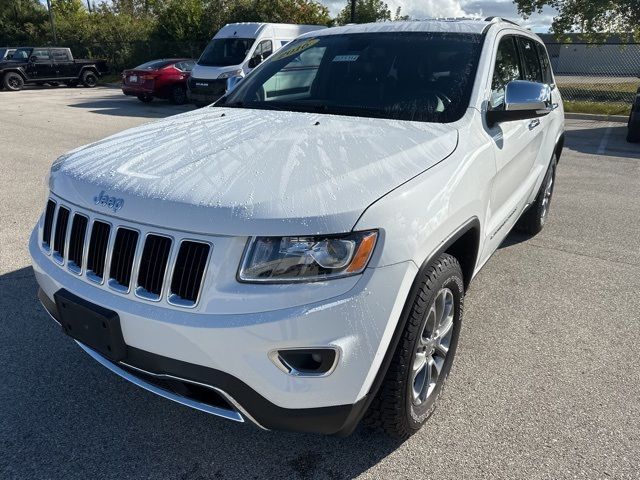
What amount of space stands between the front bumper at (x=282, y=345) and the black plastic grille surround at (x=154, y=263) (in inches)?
2.8

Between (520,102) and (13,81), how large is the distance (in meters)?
23.4

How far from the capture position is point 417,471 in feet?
7.30

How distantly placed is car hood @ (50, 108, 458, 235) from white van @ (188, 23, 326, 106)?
37.7 feet

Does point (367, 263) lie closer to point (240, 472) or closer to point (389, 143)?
point (389, 143)

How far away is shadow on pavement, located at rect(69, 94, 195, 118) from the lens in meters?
14.4

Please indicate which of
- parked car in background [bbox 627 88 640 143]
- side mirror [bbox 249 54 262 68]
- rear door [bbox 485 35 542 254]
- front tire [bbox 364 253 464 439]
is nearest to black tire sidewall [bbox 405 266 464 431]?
front tire [bbox 364 253 464 439]

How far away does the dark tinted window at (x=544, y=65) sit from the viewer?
15.0ft

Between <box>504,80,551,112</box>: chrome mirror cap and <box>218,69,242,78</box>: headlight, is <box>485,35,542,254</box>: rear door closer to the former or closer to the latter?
<box>504,80,551,112</box>: chrome mirror cap

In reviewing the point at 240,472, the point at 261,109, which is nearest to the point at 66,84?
the point at 261,109

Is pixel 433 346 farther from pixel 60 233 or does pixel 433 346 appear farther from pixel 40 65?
pixel 40 65

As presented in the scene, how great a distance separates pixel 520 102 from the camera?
9.02 ft

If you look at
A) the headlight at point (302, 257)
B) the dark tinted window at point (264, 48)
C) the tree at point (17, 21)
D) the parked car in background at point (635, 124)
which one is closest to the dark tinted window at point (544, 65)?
the headlight at point (302, 257)

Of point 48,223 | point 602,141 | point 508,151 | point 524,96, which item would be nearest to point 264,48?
point 602,141

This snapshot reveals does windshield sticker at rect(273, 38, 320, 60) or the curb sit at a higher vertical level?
windshield sticker at rect(273, 38, 320, 60)
